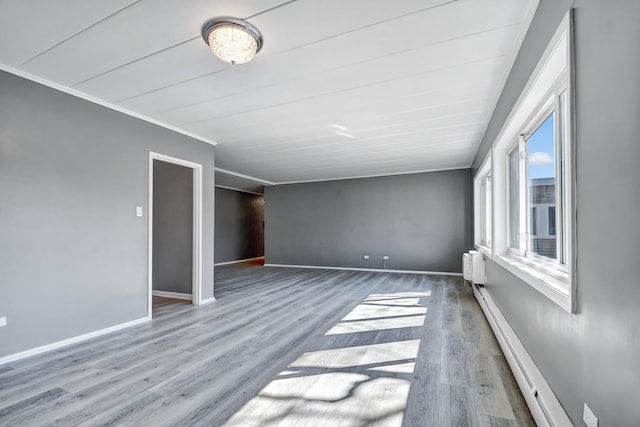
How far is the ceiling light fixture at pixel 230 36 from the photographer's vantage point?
1.96 metres

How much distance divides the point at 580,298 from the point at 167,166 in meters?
5.60

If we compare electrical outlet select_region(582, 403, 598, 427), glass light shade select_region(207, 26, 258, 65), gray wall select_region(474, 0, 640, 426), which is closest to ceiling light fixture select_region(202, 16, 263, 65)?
glass light shade select_region(207, 26, 258, 65)

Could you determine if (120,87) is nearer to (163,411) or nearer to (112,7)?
(112,7)

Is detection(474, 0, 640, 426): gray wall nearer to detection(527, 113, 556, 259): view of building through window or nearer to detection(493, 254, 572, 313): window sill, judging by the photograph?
detection(493, 254, 572, 313): window sill

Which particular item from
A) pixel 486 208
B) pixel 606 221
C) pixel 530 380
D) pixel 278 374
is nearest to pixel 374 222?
pixel 486 208

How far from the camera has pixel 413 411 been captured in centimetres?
185

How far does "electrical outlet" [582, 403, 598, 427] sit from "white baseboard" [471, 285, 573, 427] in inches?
8.1

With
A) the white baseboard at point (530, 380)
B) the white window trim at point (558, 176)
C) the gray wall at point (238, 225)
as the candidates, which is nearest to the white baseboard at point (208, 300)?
the white baseboard at point (530, 380)

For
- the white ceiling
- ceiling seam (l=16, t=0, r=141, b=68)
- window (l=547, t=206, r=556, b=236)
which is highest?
ceiling seam (l=16, t=0, r=141, b=68)

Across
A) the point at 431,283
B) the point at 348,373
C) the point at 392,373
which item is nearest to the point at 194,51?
the point at 348,373

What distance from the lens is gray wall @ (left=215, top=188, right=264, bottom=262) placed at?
9445 mm

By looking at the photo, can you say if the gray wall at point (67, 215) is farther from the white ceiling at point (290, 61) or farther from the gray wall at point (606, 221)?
the gray wall at point (606, 221)

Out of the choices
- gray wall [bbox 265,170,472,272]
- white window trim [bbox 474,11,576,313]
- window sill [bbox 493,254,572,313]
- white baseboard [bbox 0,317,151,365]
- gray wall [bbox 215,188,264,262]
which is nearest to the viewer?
white window trim [bbox 474,11,576,313]

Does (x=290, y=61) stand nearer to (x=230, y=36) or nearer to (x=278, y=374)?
(x=230, y=36)
